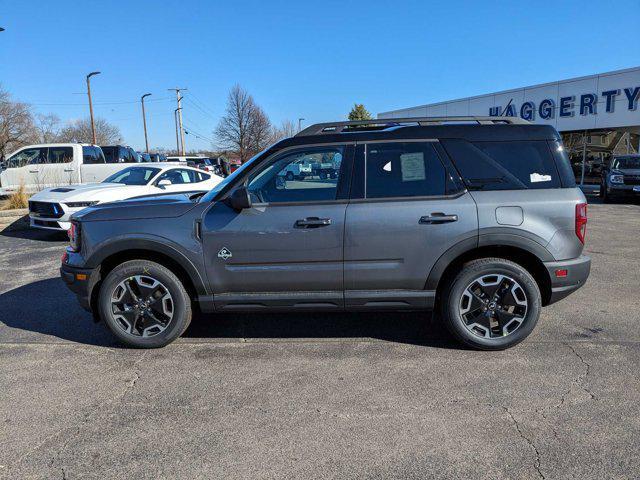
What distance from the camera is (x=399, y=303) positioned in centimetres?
396

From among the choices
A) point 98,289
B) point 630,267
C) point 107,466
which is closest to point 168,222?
point 98,289

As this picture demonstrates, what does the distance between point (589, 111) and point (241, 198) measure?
914 inches

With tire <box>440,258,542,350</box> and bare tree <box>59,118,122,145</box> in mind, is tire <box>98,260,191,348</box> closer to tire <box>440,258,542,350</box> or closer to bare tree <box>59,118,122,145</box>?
tire <box>440,258,542,350</box>

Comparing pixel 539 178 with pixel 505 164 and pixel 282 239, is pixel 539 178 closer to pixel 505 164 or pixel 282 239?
pixel 505 164

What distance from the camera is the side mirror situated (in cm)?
378

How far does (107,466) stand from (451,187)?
308 centimetres

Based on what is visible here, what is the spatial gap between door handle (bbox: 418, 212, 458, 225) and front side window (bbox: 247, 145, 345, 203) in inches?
29.5

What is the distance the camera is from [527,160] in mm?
3902

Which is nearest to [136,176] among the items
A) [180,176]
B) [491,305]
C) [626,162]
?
[180,176]

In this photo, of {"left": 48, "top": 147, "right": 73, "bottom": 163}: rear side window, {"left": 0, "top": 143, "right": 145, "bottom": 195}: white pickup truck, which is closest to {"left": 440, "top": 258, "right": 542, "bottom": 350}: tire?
{"left": 0, "top": 143, "right": 145, "bottom": 195}: white pickup truck

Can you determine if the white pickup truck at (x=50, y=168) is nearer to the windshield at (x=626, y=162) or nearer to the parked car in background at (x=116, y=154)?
the parked car in background at (x=116, y=154)

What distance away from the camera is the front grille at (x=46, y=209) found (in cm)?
904

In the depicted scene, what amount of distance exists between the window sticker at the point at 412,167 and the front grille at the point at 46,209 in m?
7.59

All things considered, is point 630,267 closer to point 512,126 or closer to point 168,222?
point 512,126
